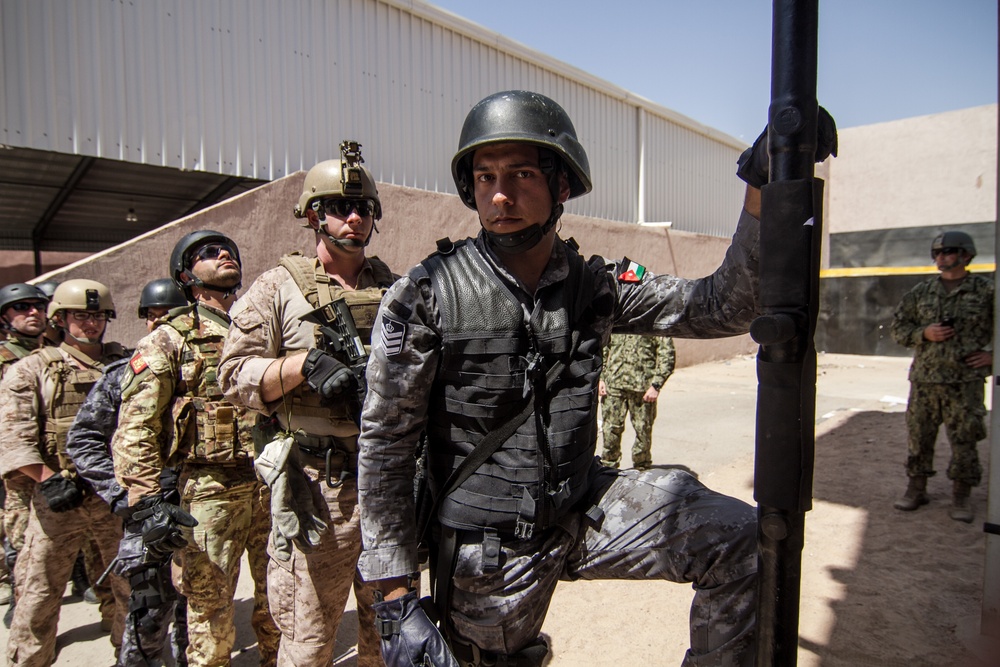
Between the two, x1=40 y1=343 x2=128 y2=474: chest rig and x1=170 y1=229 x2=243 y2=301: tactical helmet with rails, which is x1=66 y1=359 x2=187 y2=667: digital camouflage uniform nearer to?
x1=40 y1=343 x2=128 y2=474: chest rig

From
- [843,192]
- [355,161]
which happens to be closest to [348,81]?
[355,161]

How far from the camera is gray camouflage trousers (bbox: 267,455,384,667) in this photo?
7.71 ft

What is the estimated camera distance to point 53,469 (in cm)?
355

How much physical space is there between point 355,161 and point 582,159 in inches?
45.6

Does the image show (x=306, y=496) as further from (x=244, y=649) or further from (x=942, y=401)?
(x=942, y=401)

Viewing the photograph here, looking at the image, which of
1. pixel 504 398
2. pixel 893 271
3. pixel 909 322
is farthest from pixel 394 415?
pixel 893 271

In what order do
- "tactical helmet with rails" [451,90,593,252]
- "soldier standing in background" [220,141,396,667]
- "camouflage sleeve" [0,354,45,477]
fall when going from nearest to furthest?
"tactical helmet with rails" [451,90,593,252] < "soldier standing in background" [220,141,396,667] < "camouflage sleeve" [0,354,45,477]

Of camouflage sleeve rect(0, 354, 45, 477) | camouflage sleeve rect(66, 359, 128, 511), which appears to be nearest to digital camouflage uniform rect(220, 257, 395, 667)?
camouflage sleeve rect(66, 359, 128, 511)

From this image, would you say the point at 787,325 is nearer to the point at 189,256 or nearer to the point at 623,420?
the point at 189,256

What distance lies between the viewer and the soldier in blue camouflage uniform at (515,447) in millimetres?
1682

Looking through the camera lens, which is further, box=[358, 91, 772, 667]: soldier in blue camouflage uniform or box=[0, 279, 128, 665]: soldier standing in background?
box=[0, 279, 128, 665]: soldier standing in background

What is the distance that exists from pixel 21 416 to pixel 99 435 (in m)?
0.59

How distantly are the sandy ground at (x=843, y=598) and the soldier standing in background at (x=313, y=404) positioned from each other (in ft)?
3.54

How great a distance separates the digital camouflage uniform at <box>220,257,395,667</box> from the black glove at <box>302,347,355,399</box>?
0.58ft
